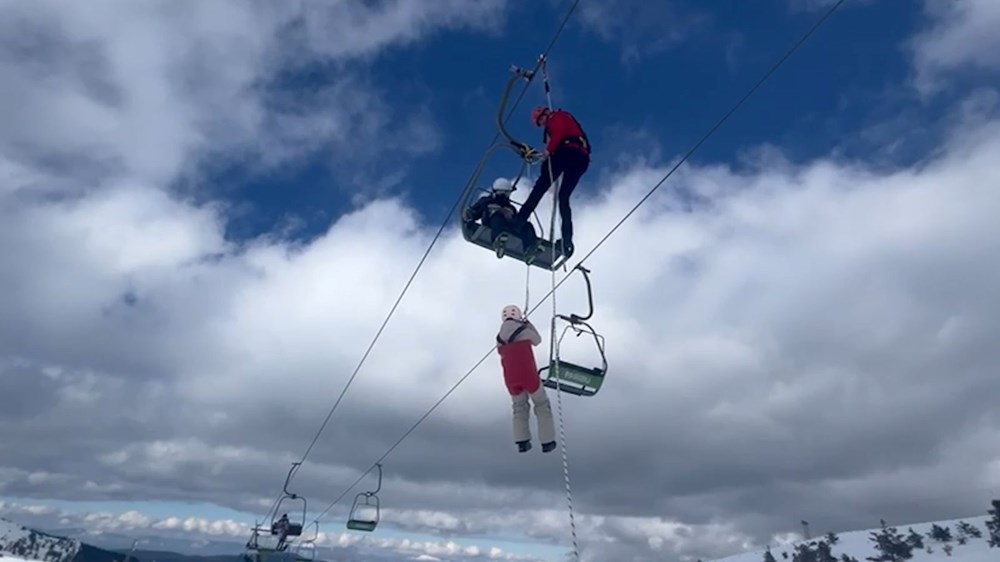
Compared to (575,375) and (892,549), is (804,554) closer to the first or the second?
(892,549)

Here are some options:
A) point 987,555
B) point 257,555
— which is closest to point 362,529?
point 257,555

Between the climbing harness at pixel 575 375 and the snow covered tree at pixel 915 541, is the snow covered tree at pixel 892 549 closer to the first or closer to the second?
the snow covered tree at pixel 915 541

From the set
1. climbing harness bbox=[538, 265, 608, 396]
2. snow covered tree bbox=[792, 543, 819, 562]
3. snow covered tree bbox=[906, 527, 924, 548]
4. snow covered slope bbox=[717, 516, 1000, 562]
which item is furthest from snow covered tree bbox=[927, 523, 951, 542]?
climbing harness bbox=[538, 265, 608, 396]

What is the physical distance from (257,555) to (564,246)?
24.3m

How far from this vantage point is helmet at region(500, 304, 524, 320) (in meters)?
10.1

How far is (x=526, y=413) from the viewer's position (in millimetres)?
9750

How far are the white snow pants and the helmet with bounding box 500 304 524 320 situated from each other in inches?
43.4

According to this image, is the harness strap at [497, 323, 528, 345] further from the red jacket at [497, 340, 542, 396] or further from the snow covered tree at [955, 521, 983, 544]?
the snow covered tree at [955, 521, 983, 544]

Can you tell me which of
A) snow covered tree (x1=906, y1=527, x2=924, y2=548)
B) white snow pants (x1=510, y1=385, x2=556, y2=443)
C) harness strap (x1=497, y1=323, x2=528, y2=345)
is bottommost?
white snow pants (x1=510, y1=385, x2=556, y2=443)

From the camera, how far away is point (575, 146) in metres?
10.6

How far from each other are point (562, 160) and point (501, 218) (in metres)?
1.43

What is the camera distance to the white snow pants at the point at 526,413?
956 cm

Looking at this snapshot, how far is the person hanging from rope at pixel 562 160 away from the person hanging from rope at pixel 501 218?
0.15 meters

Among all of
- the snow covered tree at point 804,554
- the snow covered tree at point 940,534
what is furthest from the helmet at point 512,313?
the snow covered tree at point 804,554
